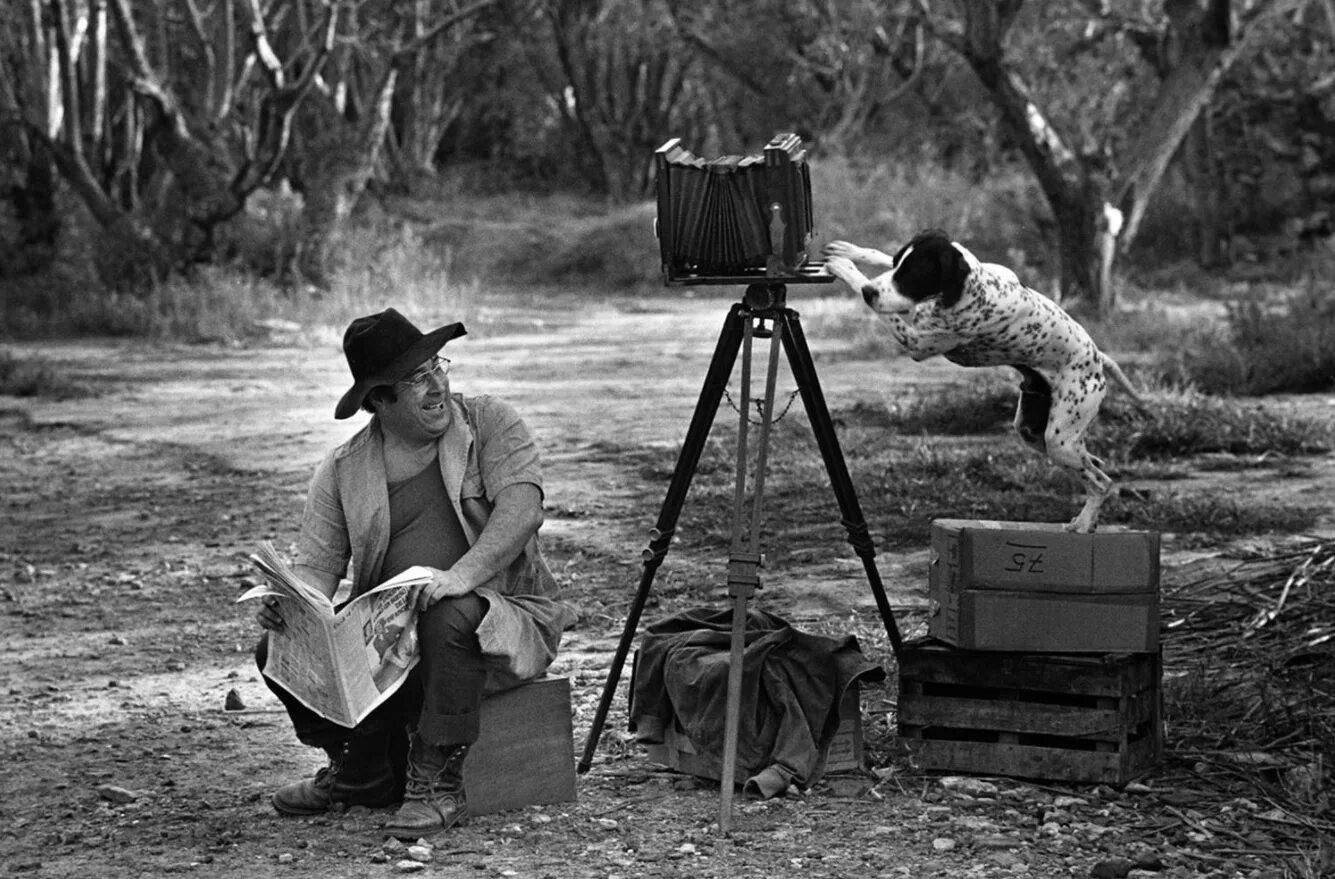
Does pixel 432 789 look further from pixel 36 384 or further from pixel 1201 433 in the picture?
pixel 36 384

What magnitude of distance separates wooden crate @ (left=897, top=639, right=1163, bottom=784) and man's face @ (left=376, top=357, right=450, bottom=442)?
1.39 metres

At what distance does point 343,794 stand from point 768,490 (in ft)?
16.0

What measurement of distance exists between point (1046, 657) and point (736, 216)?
1.39 meters

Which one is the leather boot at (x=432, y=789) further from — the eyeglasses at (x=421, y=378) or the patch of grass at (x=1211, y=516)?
the patch of grass at (x=1211, y=516)

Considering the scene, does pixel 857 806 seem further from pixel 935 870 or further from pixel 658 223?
pixel 658 223

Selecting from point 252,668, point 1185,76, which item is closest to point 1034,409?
point 252,668

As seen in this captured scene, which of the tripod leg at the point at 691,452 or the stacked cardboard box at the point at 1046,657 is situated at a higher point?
the tripod leg at the point at 691,452

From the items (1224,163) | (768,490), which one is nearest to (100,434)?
(768,490)

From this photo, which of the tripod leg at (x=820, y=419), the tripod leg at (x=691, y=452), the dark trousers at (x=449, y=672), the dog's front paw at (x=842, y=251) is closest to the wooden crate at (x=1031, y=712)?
the tripod leg at (x=820, y=419)

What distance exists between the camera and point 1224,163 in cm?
2442

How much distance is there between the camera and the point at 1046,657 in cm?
507

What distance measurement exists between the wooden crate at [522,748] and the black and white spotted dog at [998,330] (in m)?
1.29

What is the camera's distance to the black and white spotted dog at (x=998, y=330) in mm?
4934

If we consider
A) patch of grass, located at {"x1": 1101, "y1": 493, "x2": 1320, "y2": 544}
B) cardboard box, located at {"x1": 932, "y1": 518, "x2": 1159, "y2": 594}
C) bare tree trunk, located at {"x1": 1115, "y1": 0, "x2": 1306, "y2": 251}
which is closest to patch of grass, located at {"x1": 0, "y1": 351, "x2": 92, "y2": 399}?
bare tree trunk, located at {"x1": 1115, "y1": 0, "x2": 1306, "y2": 251}
